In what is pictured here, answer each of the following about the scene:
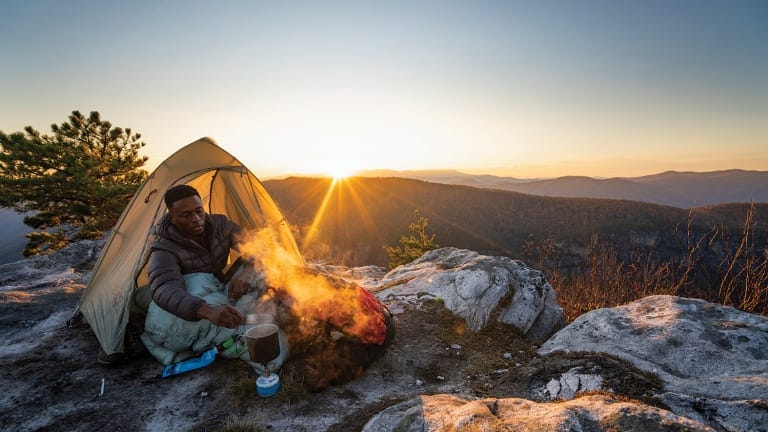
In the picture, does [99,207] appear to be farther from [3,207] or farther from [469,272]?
[469,272]

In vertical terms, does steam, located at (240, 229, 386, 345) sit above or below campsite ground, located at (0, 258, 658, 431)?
above

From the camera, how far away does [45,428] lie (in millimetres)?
3174

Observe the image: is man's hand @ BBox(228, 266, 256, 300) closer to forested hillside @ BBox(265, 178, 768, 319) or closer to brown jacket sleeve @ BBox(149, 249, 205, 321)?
brown jacket sleeve @ BBox(149, 249, 205, 321)

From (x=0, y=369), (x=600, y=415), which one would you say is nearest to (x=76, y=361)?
(x=0, y=369)

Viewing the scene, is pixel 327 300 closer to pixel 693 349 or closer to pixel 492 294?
pixel 492 294

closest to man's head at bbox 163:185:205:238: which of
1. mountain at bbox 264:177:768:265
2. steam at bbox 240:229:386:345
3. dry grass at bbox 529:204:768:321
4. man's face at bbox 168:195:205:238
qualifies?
man's face at bbox 168:195:205:238

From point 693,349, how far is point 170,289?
585 centimetres

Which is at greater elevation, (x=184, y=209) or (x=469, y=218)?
(x=184, y=209)

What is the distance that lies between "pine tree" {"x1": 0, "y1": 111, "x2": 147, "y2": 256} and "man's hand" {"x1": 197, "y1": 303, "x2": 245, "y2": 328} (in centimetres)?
1697

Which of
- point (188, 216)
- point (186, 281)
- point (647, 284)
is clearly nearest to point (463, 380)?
point (186, 281)

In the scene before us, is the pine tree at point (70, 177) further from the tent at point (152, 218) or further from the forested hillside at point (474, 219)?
the forested hillside at point (474, 219)

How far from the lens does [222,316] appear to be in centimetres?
322

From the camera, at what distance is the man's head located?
418 cm

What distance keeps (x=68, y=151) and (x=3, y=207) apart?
4.15 m
